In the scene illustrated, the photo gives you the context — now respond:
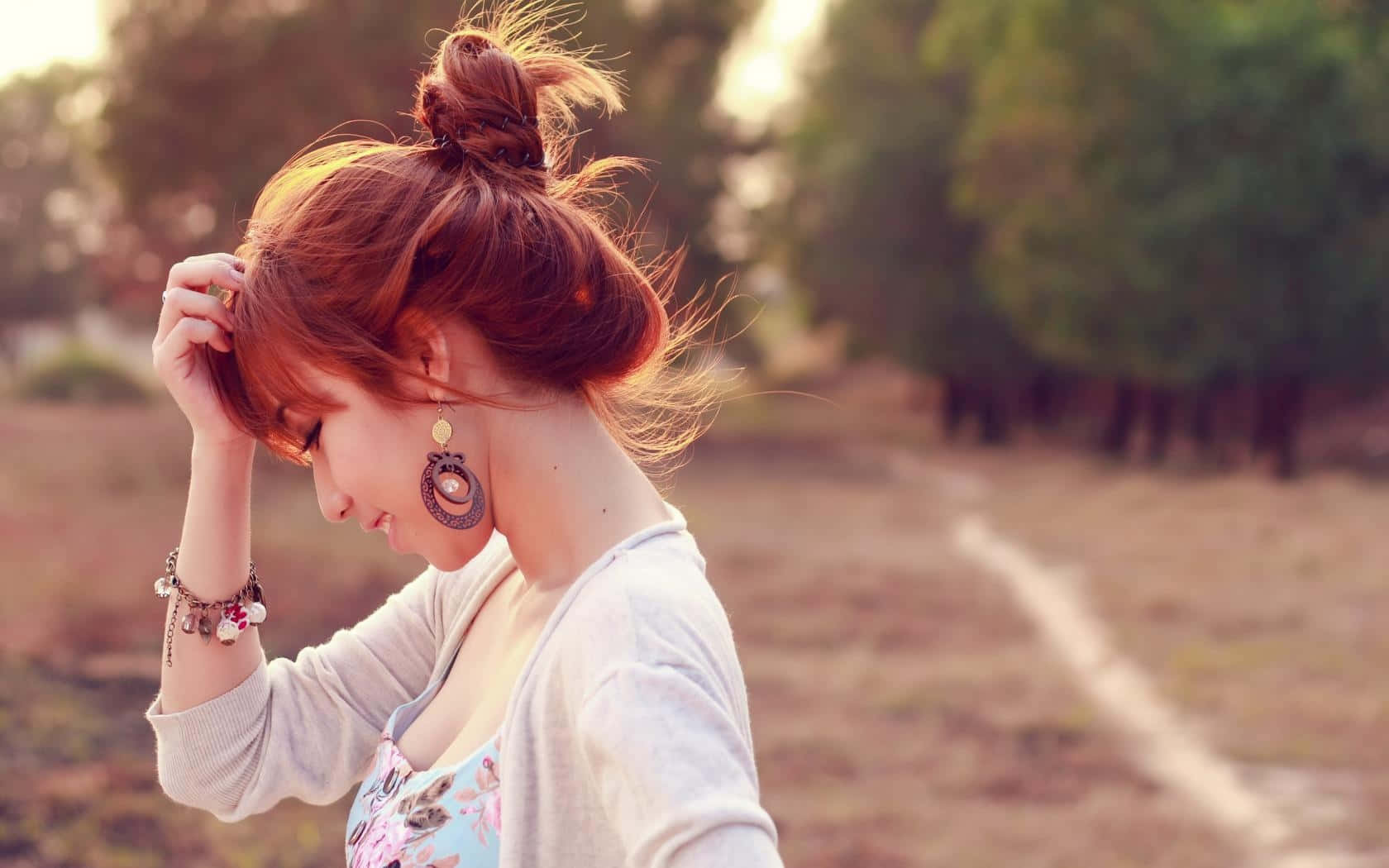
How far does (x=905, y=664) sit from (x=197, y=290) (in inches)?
314

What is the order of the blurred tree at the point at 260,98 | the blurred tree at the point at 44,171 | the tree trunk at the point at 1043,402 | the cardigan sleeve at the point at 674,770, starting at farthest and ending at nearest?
the tree trunk at the point at 1043,402 → the blurred tree at the point at 44,171 → the blurred tree at the point at 260,98 → the cardigan sleeve at the point at 674,770

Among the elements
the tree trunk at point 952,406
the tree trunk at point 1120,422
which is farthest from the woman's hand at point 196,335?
the tree trunk at point 952,406

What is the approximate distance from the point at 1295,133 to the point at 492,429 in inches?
776

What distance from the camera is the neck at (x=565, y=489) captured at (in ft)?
5.14

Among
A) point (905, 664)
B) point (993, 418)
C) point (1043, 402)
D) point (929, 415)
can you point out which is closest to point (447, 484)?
point (905, 664)

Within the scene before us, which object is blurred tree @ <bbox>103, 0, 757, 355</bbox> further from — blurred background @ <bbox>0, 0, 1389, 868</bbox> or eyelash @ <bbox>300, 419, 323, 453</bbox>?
eyelash @ <bbox>300, 419, 323, 453</bbox>

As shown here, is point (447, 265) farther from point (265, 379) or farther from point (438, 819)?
point (438, 819)

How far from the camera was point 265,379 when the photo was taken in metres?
1.55

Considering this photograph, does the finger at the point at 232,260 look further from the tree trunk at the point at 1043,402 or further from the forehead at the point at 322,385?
the tree trunk at the point at 1043,402

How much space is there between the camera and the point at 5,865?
162 inches

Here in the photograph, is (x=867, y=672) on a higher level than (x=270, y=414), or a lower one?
lower

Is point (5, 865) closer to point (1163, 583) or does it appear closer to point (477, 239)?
point (477, 239)

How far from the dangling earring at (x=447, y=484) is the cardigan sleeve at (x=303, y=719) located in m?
0.27

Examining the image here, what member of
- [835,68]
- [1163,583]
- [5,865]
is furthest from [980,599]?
[835,68]
